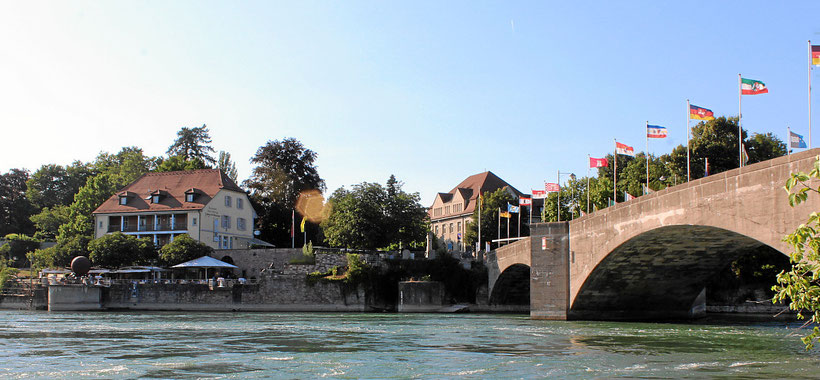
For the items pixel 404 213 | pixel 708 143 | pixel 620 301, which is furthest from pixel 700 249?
pixel 404 213

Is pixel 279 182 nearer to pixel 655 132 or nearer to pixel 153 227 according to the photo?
pixel 153 227

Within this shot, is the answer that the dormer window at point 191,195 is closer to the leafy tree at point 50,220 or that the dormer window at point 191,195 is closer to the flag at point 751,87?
the leafy tree at point 50,220

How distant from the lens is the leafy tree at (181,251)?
56562mm

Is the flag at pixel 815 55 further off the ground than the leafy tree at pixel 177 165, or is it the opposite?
the leafy tree at pixel 177 165

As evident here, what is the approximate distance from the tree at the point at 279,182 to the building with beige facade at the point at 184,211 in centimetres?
323

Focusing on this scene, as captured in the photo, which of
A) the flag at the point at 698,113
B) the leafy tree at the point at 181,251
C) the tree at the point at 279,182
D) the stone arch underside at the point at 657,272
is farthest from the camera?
the tree at the point at 279,182

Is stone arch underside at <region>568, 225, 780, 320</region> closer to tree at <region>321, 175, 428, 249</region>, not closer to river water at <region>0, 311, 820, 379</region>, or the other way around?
river water at <region>0, 311, 820, 379</region>

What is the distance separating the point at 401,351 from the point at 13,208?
260 ft

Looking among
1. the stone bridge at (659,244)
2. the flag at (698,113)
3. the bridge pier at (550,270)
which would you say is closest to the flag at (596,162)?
the stone bridge at (659,244)

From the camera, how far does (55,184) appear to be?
91.6 m

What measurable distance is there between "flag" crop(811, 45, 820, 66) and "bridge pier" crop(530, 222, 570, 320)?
18622 mm

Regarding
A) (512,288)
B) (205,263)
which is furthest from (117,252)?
(512,288)

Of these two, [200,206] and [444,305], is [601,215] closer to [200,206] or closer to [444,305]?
[444,305]

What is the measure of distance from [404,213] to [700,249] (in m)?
33.2
